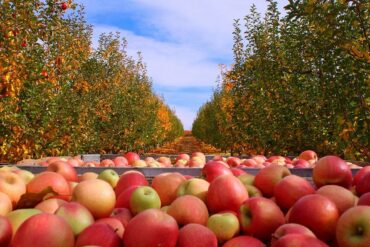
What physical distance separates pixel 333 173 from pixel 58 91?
874cm

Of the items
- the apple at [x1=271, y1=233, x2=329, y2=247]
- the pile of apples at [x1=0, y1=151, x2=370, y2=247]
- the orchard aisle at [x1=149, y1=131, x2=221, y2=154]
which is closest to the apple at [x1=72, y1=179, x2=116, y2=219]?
the pile of apples at [x1=0, y1=151, x2=370, y2=247]

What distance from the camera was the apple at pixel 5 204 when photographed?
6.75ft

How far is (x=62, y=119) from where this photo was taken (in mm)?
9969

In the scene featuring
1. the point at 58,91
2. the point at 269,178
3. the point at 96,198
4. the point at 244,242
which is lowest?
the point at 244,242

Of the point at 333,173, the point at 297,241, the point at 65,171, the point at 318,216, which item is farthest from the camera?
the point at 65,171

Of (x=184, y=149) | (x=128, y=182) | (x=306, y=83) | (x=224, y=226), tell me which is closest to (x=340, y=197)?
(x=224, y=226)

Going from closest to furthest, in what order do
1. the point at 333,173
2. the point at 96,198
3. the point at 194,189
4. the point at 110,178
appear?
the point at 96,198 < the point at 194,189 < the point at 333,173 < the point at 110,178

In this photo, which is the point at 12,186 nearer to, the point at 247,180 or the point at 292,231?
the point at 247,180

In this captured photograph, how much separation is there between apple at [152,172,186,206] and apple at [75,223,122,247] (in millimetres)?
689

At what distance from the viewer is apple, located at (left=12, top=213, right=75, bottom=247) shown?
5.30ft

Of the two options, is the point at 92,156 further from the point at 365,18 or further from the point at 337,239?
the point at 337,239

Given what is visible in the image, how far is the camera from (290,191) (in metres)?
2.19

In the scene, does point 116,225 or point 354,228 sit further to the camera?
point 116,225

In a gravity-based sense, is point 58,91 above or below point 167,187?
above
